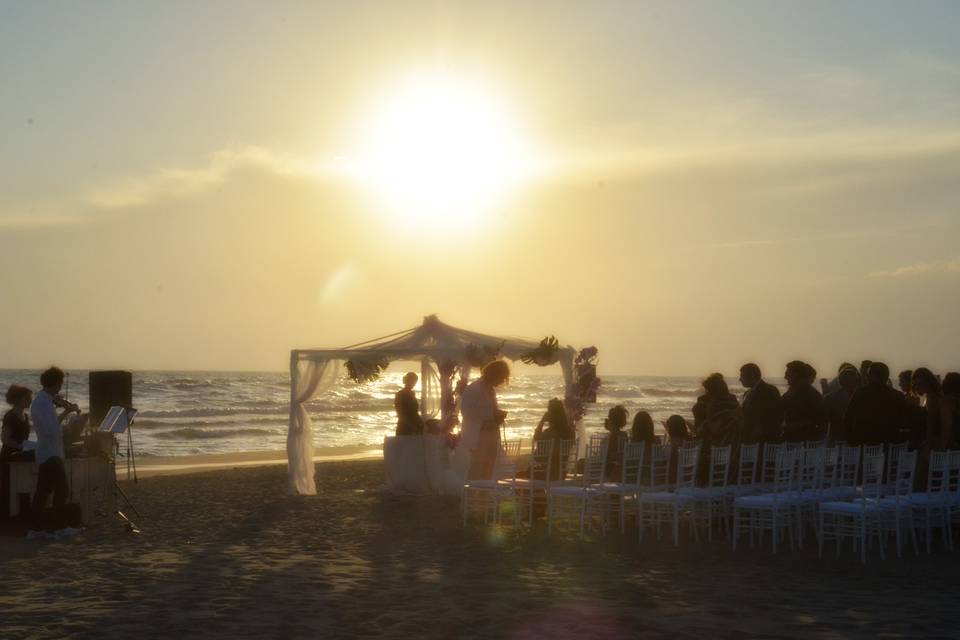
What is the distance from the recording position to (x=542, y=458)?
12547 millimetres

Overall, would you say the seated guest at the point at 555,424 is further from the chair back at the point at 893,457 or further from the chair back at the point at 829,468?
the chair back at the point at 893,457

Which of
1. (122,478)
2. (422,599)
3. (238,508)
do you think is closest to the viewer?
(422,599)

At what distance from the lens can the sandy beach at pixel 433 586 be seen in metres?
7.20

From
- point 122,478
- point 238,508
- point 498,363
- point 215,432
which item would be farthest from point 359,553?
point 215,432

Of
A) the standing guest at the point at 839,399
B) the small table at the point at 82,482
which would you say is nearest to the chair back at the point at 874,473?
the standing guest at the point at 839,399

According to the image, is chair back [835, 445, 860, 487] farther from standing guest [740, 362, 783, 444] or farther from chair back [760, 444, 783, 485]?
standing guest [740, 362, 783, 444]

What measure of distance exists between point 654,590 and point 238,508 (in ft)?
25.4

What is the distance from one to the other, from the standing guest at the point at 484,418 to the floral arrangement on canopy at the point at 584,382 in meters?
2.10

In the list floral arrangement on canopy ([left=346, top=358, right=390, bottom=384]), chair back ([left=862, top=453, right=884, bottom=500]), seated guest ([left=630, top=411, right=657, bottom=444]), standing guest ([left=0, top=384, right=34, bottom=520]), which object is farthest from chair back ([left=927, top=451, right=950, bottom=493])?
standing guest ([left=0, top=384, right=34, bottom=520])

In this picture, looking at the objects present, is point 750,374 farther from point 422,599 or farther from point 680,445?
point 422,599

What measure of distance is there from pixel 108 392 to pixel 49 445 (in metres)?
3.13

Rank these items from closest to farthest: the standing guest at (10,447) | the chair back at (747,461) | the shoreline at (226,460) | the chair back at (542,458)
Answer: the chair back at (747,461)
the standing guest at (10,447)
the chair back at (542,458)
the shoreline at (226,460)

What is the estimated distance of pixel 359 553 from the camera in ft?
35.0

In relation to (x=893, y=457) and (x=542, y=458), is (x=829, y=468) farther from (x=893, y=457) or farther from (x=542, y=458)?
(x=542, y=458)
